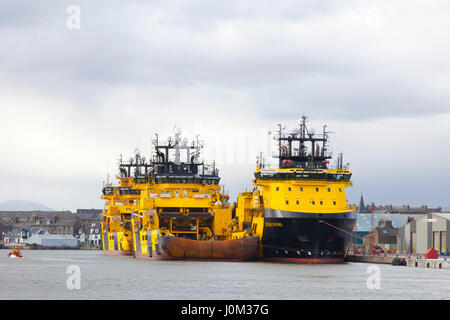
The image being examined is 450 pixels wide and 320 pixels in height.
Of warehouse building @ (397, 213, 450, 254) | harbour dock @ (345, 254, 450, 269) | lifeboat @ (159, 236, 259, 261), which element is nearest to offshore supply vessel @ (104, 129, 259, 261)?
lifeboat @ (159, 236, 259, 261)

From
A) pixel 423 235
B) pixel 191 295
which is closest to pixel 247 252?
pixel 191 295

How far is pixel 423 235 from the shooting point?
123 m

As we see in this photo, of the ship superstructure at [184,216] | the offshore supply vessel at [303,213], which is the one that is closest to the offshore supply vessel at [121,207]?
the ship superstructure at [184,216]

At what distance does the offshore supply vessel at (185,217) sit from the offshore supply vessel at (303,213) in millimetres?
2493

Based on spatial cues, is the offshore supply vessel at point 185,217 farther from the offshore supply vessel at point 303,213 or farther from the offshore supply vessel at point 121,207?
the offshore supply vessel at point 121,207

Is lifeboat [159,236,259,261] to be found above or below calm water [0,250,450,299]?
above

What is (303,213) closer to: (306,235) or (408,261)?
(306,235)

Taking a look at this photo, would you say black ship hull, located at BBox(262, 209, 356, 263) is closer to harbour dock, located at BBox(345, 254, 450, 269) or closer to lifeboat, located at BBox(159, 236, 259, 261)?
lifeboat, located at BBox(159, 236, 259, 261)

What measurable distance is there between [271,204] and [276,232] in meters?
2.82

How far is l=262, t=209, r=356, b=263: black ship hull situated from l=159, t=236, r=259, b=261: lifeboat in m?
1.81

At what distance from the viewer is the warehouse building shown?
11769 cm

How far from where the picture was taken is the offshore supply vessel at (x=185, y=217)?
8769 centimetres

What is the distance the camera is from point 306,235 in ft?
275

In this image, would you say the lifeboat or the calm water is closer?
the calm water
